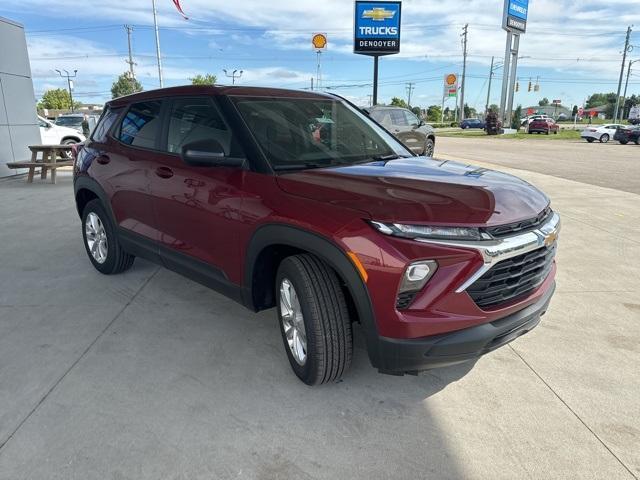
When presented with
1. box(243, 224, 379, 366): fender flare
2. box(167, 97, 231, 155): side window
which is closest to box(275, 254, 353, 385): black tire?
box(243, 224, 379, 366): fender flare

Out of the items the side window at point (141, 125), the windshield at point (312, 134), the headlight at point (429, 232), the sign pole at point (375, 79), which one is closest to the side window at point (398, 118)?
the sign pole at point (375, 79)

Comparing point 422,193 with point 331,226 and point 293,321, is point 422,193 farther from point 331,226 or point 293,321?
point 293,321

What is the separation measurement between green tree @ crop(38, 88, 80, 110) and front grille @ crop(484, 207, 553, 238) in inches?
4058

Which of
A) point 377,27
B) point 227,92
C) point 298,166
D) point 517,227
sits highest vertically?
point 377,27

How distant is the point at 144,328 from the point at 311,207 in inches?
73.3

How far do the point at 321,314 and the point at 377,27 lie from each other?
1465 centimetres

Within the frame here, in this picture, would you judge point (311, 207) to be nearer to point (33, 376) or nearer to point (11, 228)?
point (33, 376)

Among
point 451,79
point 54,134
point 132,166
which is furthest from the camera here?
point 451,79

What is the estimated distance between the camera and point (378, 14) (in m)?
15.0

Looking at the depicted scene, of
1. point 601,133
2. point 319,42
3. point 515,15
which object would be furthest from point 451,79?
point 319,42

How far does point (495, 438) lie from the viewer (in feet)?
7.66

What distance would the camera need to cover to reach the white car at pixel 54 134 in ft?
51.9

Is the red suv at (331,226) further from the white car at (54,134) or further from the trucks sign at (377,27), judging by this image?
the white car at (54,134)

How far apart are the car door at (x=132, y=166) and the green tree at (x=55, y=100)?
100 m
